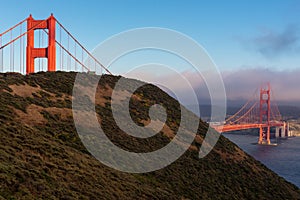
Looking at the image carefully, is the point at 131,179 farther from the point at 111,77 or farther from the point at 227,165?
the point at 111,77

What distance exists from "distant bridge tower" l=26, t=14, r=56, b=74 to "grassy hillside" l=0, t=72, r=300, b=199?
8.22 ft

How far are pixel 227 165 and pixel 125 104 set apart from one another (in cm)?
1696

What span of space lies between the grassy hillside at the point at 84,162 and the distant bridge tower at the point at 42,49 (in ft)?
8.22

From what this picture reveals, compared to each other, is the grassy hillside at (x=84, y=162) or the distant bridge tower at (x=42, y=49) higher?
the distant bridge tower at (x=42, y=49)

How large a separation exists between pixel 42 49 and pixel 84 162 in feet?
94.2

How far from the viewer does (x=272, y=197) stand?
27.5 meters

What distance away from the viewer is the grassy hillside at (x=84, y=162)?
Result: 12.5m

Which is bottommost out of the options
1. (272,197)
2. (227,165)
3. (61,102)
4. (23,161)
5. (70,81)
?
(272,197)

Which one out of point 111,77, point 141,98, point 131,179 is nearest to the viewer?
point 131,179

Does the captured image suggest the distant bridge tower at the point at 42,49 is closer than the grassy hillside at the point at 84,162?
No

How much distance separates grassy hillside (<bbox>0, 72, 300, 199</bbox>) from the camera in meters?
12.5

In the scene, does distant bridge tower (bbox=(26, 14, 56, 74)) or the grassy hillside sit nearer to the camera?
the grassy hillside

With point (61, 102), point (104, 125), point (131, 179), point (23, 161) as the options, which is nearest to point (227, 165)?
point (104, 125)

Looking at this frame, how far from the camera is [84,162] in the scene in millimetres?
16922
